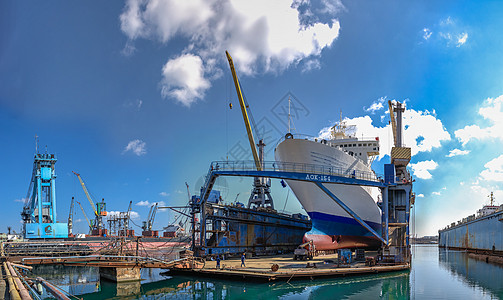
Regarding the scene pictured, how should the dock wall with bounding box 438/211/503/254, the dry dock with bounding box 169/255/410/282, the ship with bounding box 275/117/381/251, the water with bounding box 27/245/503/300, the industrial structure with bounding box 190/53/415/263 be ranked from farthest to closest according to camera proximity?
the dock wall with bounding box 438/211/503/254, the ship with bounding box 275/117/381/251, the industrial structure with bounding box 190/53/415/263, the dry dock with bounding box 169/255/410/282, the water with bounding box 27/245/503/300

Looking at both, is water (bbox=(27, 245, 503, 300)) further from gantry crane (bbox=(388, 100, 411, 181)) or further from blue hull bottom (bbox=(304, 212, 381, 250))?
gantry crane (bbox=(388, 100, 411, 181))

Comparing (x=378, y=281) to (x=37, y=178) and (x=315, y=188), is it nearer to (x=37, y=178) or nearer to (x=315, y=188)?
(x=315, y=188)

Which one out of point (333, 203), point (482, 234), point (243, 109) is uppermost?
point (243, 109)

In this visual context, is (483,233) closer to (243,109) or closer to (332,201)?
(332,201)

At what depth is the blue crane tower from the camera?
53219mm

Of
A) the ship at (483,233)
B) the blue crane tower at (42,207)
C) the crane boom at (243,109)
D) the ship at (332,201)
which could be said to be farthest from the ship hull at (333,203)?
the blue crane tower at (42,207)

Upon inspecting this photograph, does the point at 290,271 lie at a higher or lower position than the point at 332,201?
lower

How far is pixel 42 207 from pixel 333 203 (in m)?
42.7

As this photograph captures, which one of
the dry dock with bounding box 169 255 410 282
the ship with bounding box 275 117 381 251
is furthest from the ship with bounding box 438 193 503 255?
the dry dock with bounding box 169 255 410 282

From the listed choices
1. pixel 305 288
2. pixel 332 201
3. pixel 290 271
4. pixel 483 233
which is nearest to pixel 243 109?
pixel 332 201

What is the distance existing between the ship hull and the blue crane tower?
36.9 meters

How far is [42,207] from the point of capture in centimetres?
5494

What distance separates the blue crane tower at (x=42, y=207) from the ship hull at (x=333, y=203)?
36869 mm

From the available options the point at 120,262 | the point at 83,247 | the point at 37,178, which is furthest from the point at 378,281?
the point at 37,178
